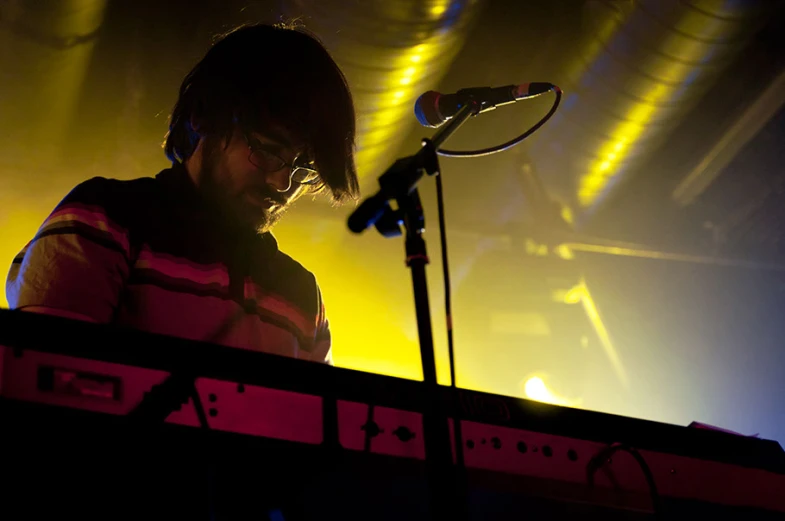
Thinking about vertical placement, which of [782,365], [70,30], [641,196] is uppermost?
[70,30]

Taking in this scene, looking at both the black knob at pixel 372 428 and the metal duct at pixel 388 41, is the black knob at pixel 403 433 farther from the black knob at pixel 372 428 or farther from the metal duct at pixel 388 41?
the metal duct at pixel 388 41

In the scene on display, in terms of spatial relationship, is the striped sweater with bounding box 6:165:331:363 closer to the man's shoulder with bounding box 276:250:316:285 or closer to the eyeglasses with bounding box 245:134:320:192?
the man's shoulder with bounding box 276:250:316:285

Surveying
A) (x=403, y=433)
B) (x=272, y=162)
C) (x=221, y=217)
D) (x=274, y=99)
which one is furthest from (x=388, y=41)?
(x=403, y=433)

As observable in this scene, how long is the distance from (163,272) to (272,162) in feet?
1.26

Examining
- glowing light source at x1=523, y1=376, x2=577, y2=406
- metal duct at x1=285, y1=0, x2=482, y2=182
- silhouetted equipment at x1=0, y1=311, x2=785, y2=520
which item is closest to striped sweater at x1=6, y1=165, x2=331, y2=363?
silhouetted equipment at x1=0, y1=311, x2=785, y2=520

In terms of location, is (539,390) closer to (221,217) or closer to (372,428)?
(221,217)

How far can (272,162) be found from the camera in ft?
4.62

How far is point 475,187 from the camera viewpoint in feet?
12.8

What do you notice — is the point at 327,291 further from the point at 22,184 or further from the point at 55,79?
the point at 55,79

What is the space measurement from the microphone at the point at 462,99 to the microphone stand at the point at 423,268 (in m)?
0.14

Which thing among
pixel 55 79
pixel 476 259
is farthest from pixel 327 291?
pixel 55 79

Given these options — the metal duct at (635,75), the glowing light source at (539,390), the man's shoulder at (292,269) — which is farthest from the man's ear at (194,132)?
the glowing light source at (539,390)

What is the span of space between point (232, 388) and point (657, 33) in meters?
2.46

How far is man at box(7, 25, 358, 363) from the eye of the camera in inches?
40.6
